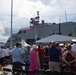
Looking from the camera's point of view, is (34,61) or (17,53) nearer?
(34,61)

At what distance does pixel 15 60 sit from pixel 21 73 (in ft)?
6.61

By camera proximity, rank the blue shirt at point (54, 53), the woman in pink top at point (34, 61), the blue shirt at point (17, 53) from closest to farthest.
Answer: the blue shirt at point (54, 53) < the woman in pink top at point (34, 61) < the blue shirt at point (17, 53)

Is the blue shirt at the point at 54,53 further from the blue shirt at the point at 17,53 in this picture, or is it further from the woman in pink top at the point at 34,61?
the blue shirt at the point at 17,53

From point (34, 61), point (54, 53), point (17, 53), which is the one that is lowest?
point (34, 61)

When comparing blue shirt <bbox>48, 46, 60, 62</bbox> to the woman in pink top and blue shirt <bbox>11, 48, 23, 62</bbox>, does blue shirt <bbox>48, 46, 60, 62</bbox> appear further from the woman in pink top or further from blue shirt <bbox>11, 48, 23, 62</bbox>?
blue shirt <bbox>11, 48, 23, 62</bbox>

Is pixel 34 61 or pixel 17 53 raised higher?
pixel 17 53

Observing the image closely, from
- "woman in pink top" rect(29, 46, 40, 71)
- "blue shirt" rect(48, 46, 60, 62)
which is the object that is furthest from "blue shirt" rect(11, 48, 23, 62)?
"blue shirt" rect(48, 46, 60, 62)

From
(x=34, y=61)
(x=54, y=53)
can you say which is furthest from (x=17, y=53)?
(x=54, y=53)

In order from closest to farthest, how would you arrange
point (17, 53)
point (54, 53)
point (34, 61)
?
point (54, 53)
point (34, 61)
point (17, 53)

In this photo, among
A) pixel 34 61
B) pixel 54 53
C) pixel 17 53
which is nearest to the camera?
pixel 54 53

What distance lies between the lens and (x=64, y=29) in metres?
57.7

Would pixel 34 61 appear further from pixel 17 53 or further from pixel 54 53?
pixel 17 53

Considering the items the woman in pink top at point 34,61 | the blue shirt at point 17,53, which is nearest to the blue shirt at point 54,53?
the woman in pink top at point 34,61

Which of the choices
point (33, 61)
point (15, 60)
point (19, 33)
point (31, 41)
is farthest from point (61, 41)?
point (19, 33)
